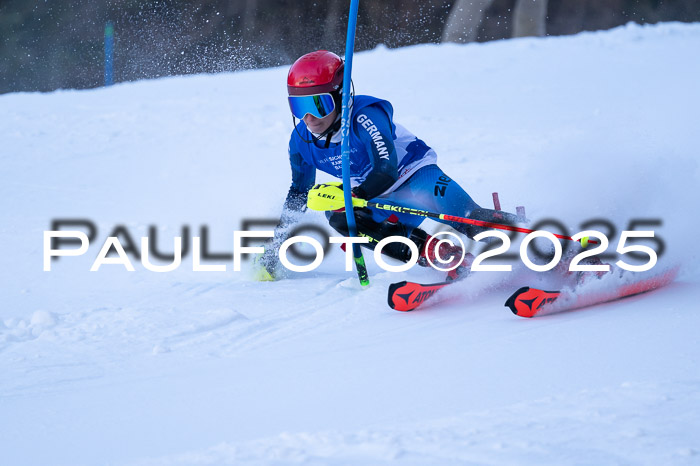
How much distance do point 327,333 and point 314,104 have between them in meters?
1.06

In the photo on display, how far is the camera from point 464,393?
8.02 feet

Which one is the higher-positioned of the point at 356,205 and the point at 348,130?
the point at 348,130

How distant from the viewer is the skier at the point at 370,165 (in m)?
3.72

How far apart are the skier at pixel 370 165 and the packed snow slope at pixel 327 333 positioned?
0.31 metres

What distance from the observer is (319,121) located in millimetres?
3812

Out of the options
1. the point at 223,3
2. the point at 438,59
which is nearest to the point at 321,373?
the point at 438,59

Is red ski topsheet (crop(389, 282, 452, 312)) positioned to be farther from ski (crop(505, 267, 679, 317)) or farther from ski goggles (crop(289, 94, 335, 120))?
ski goggles (crop(289, 94, 335, 120))

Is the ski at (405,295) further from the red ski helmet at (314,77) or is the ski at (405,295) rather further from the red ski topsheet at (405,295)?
the red ski helmet at (314,77)

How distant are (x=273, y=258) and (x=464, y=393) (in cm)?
214

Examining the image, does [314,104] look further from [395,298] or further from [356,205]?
[395,298]

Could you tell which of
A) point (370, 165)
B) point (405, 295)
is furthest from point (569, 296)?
point (370, 165)

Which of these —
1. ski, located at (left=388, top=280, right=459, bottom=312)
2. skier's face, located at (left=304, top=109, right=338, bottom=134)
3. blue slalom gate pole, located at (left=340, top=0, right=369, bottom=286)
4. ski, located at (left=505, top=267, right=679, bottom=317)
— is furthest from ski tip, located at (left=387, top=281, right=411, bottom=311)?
skier's face, located at (left=304, top=109, right=338, bottom=134)

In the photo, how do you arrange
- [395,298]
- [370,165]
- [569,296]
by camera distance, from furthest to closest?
[370,165]
[395,298]
[569,296]

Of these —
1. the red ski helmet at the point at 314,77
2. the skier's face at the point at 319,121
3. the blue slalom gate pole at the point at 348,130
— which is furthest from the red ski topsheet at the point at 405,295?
the red ski helmet at the point at 314,77
